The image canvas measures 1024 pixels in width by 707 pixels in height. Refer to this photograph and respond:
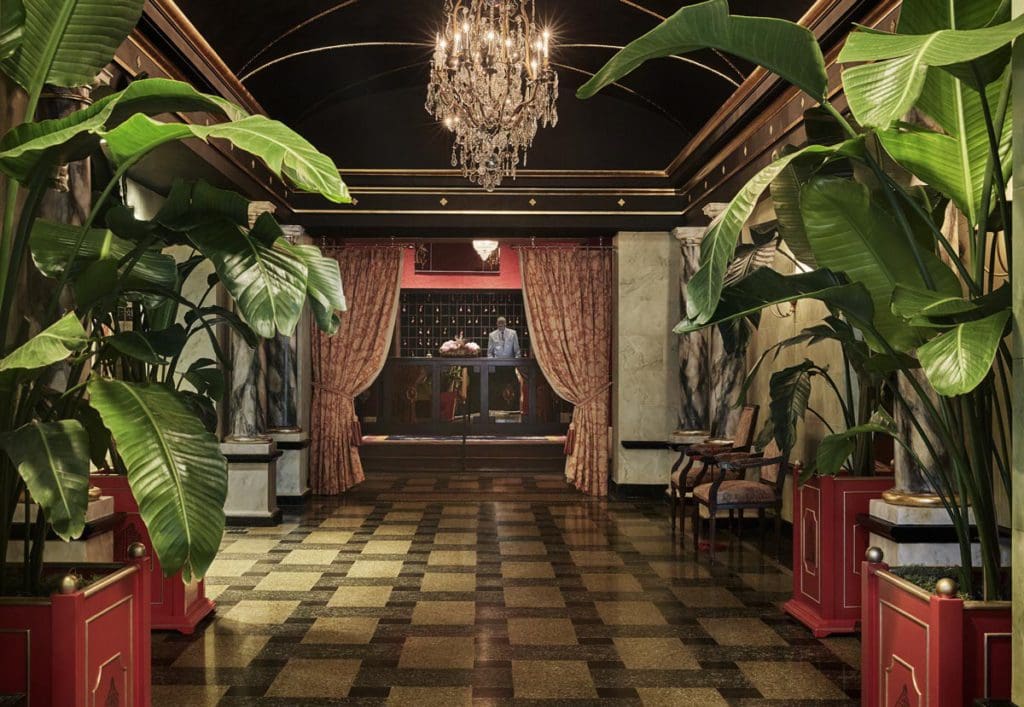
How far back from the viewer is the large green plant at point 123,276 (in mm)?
2256

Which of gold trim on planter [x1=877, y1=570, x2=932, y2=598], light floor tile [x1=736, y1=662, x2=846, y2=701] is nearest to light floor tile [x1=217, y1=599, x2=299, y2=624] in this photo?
light floor tile [x1=736, y1=662, x2=846, y2=701]

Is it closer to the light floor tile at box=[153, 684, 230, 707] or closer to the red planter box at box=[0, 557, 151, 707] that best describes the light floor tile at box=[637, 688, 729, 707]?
the light floor tile at box=[153, 684, 230, 707]

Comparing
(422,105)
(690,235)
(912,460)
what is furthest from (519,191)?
(912,460)

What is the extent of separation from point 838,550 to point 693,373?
4.42 m

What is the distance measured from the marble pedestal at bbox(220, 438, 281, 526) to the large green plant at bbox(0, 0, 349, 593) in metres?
5.54

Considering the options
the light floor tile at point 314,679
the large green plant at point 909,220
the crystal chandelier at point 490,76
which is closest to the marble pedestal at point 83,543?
the light floor tile at point 314,679

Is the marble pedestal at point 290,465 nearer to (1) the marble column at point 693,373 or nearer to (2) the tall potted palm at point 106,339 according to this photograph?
(1) the marble column at point 693,373

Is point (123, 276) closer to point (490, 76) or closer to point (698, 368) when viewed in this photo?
point (490, 76)

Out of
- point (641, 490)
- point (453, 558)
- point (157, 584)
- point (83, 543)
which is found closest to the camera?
point (83, 543)

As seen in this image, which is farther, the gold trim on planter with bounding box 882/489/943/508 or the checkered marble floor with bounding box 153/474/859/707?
the gold trim on planter with bounding box 882/489/943/508

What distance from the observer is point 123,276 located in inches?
108

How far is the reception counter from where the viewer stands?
46.0 ft

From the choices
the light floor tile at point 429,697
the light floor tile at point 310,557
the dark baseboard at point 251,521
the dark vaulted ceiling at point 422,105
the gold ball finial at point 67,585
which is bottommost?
the light floor tile at point 310,557

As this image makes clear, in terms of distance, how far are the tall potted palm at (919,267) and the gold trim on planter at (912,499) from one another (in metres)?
1.30
